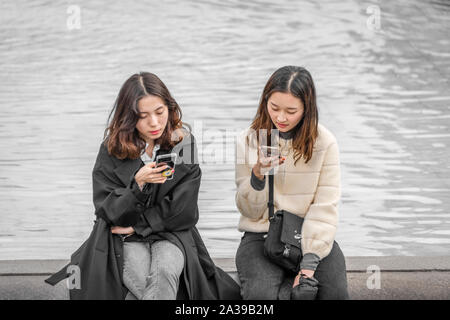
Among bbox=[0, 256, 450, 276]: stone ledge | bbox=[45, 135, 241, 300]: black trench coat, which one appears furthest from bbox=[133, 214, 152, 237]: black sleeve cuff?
bbox=[0, 256, 450, 276]: stone ledge

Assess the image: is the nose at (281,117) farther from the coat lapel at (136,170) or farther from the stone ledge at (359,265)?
the stone ledge at (359,265)

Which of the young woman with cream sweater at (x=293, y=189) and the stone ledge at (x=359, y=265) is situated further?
the stone ledge at (x=359, y=265)

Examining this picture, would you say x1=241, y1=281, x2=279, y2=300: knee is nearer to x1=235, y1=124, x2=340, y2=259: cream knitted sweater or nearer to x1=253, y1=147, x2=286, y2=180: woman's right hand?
x1=235, y1=124, x2=340, y2=259: cream knitted sweater

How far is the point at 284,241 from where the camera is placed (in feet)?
8.31

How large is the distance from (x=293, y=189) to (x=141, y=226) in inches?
27.4

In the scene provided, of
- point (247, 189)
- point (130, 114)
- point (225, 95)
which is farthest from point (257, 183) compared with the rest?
point (225, 95)

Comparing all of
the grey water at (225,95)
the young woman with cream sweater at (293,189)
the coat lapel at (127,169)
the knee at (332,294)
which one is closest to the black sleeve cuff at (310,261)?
the young woman with cream sweater at (293,189)

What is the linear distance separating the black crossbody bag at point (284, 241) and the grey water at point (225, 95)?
1281mm

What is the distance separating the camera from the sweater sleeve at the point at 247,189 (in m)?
2.60

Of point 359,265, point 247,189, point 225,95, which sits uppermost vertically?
point 225,95

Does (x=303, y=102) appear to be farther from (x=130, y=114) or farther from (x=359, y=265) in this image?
(x=359, y=265)

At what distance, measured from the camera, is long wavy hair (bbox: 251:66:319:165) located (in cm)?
252

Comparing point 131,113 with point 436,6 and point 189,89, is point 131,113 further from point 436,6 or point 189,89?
point 436,6

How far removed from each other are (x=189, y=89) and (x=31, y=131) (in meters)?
1.70
